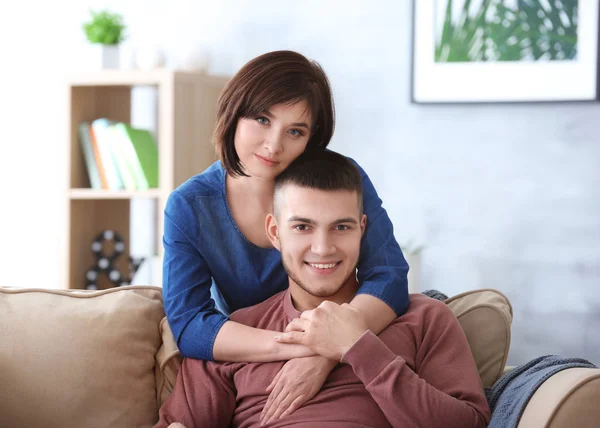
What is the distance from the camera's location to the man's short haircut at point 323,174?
164 cm

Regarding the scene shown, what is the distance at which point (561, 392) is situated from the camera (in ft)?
4.47

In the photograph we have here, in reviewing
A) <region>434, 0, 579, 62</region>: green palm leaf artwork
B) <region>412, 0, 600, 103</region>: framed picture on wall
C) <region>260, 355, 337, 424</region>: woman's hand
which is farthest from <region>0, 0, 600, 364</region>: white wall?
<region>260, 355, 337, 424</region>: woman's hand

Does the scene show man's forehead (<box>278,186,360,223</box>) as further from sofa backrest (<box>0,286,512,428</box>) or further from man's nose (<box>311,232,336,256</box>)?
sofa backrest (<box>0,286,512,428</box>)

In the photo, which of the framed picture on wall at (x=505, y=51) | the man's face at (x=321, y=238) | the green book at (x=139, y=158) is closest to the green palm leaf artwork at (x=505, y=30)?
the framed picture on wall at (x=505, y=51)

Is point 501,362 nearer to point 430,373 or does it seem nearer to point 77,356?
point 430,373

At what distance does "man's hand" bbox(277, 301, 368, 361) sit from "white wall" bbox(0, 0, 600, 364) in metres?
1.74

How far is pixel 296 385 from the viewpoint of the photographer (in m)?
1.55

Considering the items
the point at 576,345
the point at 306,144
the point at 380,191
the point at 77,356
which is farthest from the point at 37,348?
the point at 576,345

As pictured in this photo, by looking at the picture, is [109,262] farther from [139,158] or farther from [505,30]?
[505,30]

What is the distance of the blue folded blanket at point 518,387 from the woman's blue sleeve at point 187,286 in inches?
22.6

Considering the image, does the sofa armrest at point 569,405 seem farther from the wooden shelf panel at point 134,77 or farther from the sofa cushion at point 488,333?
the wooden shelf panel at point 134,77

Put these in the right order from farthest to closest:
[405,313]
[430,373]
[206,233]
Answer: [206,233] < [405,313] < [430,373]

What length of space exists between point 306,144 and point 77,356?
0.67 meters

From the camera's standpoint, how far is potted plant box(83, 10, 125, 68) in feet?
10.8
